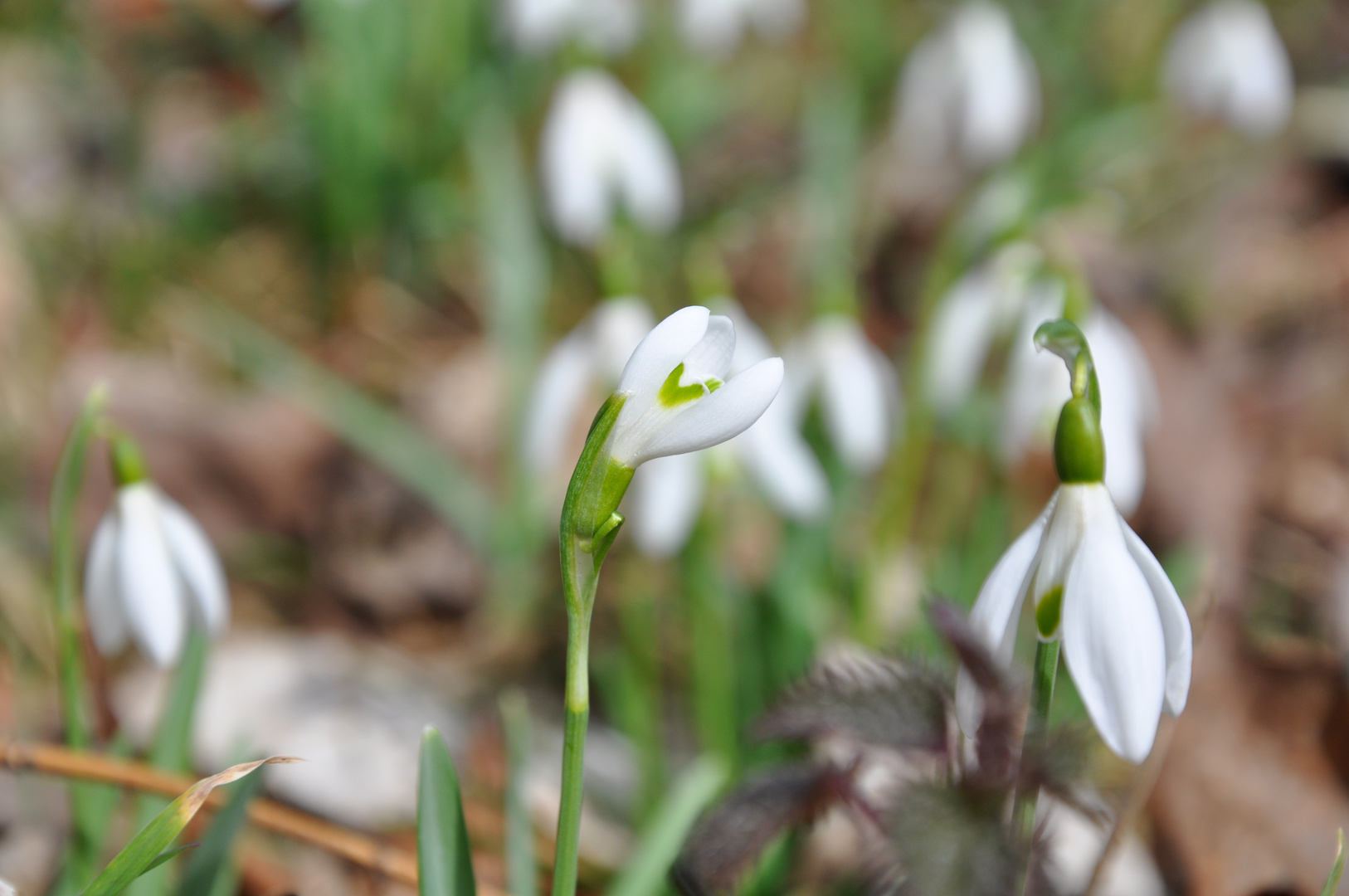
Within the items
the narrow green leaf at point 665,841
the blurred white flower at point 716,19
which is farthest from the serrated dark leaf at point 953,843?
the blurred white flower at point 716,19

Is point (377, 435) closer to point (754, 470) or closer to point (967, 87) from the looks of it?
point (754, 470)

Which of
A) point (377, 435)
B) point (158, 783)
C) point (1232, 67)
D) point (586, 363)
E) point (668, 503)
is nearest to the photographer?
point (158, 783)

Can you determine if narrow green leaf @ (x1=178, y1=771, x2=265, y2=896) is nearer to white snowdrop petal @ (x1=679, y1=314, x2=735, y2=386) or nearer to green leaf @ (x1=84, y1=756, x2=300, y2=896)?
green leaf @ (x1=84, y1=756, x2=300, y2=896)

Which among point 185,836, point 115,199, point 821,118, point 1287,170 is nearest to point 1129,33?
point 1287,170

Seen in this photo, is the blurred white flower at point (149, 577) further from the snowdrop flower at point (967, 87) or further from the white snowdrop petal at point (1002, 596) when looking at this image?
the snowdrop flower at point (967, 87)

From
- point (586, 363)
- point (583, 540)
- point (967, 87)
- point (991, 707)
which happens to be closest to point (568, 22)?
point (967, 87)

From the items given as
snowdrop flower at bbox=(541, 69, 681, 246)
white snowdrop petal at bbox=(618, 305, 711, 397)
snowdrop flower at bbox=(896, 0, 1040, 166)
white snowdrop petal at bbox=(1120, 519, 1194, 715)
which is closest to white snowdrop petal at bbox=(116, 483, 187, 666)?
white snowdrop petal at bbox=(618, 305, 711, 397)
